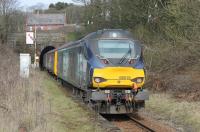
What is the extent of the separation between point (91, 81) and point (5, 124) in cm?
604

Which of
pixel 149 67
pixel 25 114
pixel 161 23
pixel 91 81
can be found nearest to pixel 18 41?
pixel 161 23

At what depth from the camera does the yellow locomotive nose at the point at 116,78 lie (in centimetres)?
1514

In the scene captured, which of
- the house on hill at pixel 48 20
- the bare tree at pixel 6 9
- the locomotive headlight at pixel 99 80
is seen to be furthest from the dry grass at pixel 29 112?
the house on hill at pixel 48 20

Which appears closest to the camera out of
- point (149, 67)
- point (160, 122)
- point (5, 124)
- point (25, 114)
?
point (5, 124)

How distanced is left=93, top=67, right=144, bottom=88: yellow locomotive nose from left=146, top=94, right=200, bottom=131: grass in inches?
60.9

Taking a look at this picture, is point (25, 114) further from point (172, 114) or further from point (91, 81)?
point (172, 114)

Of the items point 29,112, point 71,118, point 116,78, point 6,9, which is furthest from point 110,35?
point 6,9

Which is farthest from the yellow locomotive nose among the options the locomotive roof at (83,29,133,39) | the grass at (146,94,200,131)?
the grass at (146,94,200,131)

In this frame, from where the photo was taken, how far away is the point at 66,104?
59.1ft

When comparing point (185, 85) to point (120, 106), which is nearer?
point (120, 106)

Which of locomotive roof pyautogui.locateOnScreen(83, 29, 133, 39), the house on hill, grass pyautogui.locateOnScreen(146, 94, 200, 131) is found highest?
locomotive roof pyautogui.locateOnScreen(83, 29, 133, 39)

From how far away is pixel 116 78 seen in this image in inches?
598

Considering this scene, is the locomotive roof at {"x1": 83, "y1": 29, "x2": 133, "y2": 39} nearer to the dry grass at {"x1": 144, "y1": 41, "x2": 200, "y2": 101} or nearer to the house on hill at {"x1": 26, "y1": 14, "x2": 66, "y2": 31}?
the dry grass at {"x1": 144, "y1": 41, "x2": 200, "y2": 101}

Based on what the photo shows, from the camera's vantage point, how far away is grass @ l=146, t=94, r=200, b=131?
13773mm
